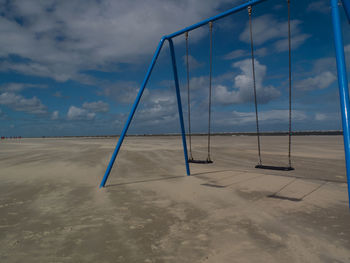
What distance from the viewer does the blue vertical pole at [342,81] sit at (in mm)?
2592

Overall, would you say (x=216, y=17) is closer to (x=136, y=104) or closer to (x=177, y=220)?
(x=136, y=104)

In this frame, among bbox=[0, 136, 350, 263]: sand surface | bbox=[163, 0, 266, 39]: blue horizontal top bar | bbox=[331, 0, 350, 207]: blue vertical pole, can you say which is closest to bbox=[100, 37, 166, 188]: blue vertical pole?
bbox=[163, 0, 266, 39]: blue horizontal top bar

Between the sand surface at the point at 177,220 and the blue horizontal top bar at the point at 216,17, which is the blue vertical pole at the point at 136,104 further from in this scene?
the sand surface at the point at 177,220

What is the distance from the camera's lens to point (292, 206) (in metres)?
4.15

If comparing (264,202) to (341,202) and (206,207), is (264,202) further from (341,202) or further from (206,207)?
(341,202)

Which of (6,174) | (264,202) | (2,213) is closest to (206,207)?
(264,202)

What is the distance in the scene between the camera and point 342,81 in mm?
2799

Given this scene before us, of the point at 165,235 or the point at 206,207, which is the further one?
the point at 206,207

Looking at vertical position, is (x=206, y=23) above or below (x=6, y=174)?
above

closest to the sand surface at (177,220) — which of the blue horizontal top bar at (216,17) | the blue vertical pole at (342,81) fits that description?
the blue vertical pole at (342,81)

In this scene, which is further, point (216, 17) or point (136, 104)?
point (136, 104)

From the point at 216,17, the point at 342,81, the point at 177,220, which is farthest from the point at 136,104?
the point at 342,81

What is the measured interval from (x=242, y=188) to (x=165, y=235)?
10.3 feet

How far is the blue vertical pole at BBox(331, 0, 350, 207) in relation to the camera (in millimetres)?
2592
